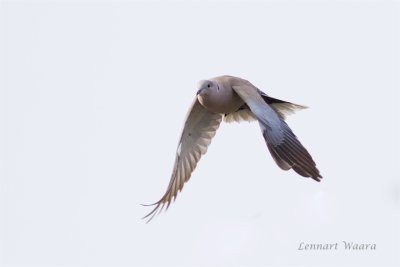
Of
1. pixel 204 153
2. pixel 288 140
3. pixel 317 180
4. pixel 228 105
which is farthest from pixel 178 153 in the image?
pixel 317 180

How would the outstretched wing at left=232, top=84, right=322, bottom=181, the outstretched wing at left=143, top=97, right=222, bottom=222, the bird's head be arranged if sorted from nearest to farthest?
the outstretched wing at left=232, top=84, right=322, bottom=181
the bird's head
the outstretched wing at left=143, top=97, right=222, bottom=222

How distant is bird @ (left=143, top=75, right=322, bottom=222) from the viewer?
8328mm

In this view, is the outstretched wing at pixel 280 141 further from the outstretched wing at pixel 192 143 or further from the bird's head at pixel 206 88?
the outstretched wing at pixel 192 143

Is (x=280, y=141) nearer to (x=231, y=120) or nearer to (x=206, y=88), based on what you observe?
(x=206, y=88)

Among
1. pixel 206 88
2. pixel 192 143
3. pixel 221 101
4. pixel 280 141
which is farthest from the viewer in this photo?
pixel 192 143

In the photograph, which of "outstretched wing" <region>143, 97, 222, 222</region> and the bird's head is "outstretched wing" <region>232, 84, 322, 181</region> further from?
"outstretched wing" <region>143, 97, 222, 222</region>

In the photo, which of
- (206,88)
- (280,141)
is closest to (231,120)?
(206,88)

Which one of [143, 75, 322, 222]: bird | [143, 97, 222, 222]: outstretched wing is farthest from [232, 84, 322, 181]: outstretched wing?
[143, 97, 222, 222]: outstretched wing

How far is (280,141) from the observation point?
8516 mm

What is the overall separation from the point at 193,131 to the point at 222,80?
0.89m

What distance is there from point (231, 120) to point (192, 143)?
0.56 m

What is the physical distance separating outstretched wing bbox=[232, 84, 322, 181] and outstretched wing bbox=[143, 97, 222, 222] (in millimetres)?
912

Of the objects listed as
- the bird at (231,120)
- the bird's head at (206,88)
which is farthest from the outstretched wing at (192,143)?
the bird's head at (206,88)

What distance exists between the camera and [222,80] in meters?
9.62
